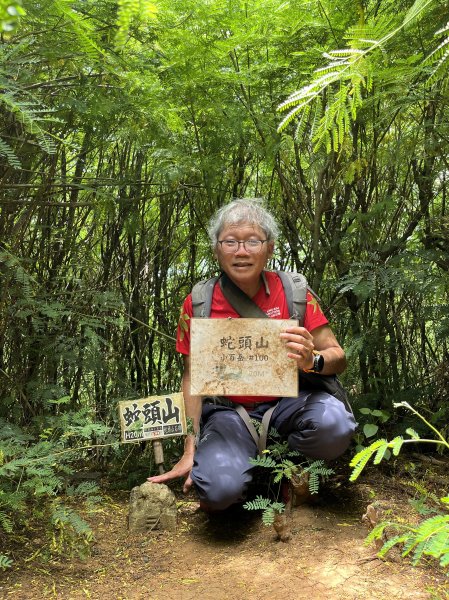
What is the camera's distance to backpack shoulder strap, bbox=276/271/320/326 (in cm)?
270

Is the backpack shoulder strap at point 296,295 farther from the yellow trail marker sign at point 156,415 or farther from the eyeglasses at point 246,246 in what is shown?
the yellow trail marker sign at point 156,415

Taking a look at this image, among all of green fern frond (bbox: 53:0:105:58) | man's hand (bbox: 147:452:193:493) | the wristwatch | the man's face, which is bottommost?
man's hand (bbox: 147:452:193:493)

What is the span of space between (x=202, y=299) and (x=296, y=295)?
1.49 feet

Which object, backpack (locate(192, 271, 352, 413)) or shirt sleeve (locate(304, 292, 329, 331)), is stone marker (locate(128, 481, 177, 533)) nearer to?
backpack (locate(192, 271, 352, 413))

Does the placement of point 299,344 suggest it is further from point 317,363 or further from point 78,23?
point 78,23

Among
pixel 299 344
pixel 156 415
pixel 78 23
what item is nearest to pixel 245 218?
pixel 299 344

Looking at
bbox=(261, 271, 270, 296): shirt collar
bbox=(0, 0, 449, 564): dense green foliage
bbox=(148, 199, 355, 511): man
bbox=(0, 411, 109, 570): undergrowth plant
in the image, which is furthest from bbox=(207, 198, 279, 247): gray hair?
bbox=(0, 411, 109, 570): undergrowth plant

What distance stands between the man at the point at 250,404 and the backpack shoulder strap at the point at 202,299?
0.04 metres

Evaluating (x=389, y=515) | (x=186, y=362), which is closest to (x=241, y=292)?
(x=186, y=362)

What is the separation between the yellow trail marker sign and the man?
146mm

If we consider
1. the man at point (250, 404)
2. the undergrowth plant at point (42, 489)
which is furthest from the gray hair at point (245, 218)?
the undergrowth plant at point (42, 489)

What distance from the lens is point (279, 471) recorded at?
7.62 feet

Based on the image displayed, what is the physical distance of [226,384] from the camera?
2.51 metres

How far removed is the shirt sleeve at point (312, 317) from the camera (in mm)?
2699
